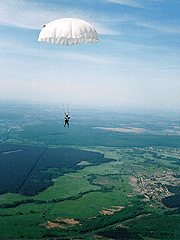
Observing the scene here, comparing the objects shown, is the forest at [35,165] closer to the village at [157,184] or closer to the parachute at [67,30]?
the village at [157,184]

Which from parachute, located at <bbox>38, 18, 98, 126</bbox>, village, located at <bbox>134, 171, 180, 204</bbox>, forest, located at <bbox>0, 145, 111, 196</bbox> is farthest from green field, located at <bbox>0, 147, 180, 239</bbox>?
parachute, located at <bbox>38, 18, 98, 126</bbox>

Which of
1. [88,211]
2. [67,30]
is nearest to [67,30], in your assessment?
[67,30]

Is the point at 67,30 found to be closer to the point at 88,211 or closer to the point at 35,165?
the point at 88,211

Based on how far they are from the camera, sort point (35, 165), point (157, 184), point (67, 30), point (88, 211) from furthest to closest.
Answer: point (35, 165) → point (157, 184) → point (88, 211) → point (67, 30)

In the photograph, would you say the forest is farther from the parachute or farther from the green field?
the parachute

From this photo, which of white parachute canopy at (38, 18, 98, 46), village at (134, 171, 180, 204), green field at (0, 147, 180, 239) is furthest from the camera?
village at (134, 171, 180, 204)

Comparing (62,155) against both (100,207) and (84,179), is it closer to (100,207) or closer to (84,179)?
(84,179)

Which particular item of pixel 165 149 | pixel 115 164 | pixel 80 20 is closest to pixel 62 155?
pixel 115 164

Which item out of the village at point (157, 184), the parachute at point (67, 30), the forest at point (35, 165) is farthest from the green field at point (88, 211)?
the parachute at point (67, 30)
